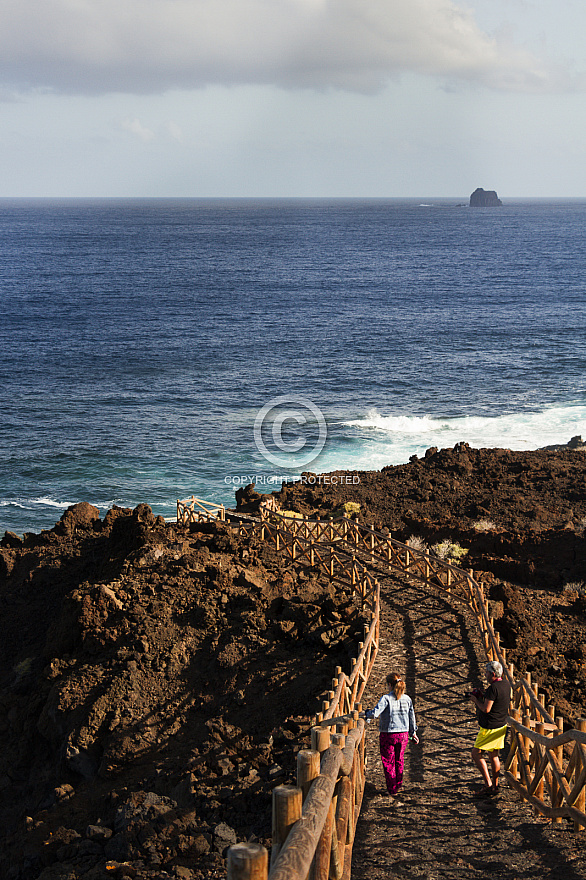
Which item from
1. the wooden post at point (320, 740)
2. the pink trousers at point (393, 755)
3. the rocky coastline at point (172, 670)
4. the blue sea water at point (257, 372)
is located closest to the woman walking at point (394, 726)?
the pink trousers at point (393, 755)

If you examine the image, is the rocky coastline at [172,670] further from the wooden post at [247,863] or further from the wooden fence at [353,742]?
the wooden post at [247,863]

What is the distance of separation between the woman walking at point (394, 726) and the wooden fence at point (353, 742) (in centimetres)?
30

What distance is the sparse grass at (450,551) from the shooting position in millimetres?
19862

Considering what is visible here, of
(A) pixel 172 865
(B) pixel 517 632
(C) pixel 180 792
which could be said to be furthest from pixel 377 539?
(A) pixel 172 865

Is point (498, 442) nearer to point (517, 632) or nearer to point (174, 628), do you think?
point (517, 632)

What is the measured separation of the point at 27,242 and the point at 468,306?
10552 cm

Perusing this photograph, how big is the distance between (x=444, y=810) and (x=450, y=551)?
12.3 meters

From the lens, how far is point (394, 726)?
27.7 feet

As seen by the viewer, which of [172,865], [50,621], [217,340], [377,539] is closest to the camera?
[172,865]

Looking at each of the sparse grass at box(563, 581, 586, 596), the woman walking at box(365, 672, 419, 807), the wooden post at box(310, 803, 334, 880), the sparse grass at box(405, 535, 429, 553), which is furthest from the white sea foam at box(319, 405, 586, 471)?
the wooden post at box(310, 803, 334, 880)

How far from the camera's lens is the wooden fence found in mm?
3906

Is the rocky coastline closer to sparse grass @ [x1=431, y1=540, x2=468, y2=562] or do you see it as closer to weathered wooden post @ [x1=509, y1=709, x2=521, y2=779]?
sparse grass @ [x1=431, y1=540, x2=468, y2=562]

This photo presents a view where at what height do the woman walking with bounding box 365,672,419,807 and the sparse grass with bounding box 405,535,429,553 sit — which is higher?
the woman walking with bounding box 365,672,419,807

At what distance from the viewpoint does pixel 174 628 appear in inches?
539
